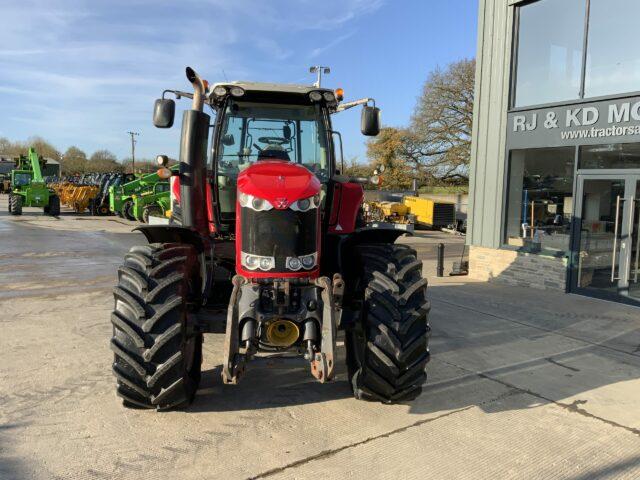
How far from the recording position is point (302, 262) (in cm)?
367

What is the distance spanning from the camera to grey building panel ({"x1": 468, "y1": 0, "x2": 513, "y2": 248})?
966 cm

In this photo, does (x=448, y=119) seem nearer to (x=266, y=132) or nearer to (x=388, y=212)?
(x=388, y=212)

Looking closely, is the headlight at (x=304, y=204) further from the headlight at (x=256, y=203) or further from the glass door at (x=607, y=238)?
the glass door at (x=607, y=238)

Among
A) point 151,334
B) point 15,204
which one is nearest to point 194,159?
point 151,334

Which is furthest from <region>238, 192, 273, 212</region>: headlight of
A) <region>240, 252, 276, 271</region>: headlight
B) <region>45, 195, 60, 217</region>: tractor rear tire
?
<region>45, 195, 60, 217</region>: tractor rear tire

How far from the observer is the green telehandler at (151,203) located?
2091cm

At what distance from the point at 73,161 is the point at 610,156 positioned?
78.7m

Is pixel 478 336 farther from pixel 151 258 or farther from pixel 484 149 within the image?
pixel 484 149

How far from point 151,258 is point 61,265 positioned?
818cm

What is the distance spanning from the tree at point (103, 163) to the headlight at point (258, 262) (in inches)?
2776

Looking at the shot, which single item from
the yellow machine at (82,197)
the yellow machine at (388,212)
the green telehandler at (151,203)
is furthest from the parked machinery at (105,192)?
the yellow machine at (388,212)

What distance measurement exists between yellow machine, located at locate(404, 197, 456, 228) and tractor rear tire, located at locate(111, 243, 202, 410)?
21715 millimetres

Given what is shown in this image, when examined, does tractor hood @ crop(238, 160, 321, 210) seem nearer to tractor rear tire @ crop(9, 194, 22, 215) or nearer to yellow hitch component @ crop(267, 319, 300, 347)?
yellow hitch component @ crop(267, 319, 300, 347)

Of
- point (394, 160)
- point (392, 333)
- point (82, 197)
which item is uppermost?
point (394, 160)
